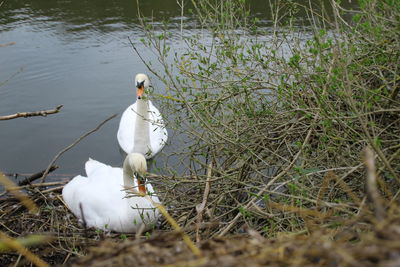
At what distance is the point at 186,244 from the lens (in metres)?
1.49

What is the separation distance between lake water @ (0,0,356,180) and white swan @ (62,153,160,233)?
54 cm

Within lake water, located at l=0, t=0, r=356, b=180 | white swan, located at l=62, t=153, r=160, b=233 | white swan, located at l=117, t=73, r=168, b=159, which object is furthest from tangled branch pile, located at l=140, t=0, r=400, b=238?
white swan, located at l=117, t=73, r=168, b=159

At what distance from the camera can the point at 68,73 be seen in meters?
11.2

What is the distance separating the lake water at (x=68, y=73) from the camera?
7960mm

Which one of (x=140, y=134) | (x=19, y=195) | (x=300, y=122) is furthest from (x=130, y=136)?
(x=19, y=195)

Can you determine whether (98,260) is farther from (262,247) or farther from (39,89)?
(39,89)

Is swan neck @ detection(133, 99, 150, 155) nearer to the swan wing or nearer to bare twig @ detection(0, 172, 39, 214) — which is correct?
the swan wing

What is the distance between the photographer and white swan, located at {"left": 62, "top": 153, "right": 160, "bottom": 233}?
5.09m

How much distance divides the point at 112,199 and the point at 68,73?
651 centimetres

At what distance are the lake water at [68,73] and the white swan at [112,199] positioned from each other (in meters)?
0.54

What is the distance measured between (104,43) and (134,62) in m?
1.87

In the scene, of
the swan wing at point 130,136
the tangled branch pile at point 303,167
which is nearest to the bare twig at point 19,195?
the tangled branch pile at point 303,167

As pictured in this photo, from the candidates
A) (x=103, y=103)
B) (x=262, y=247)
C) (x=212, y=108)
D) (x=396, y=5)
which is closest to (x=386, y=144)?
(x=396, y=5)

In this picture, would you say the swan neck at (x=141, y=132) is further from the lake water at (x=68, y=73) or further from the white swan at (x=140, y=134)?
the lake water at (x=68, y=73)
